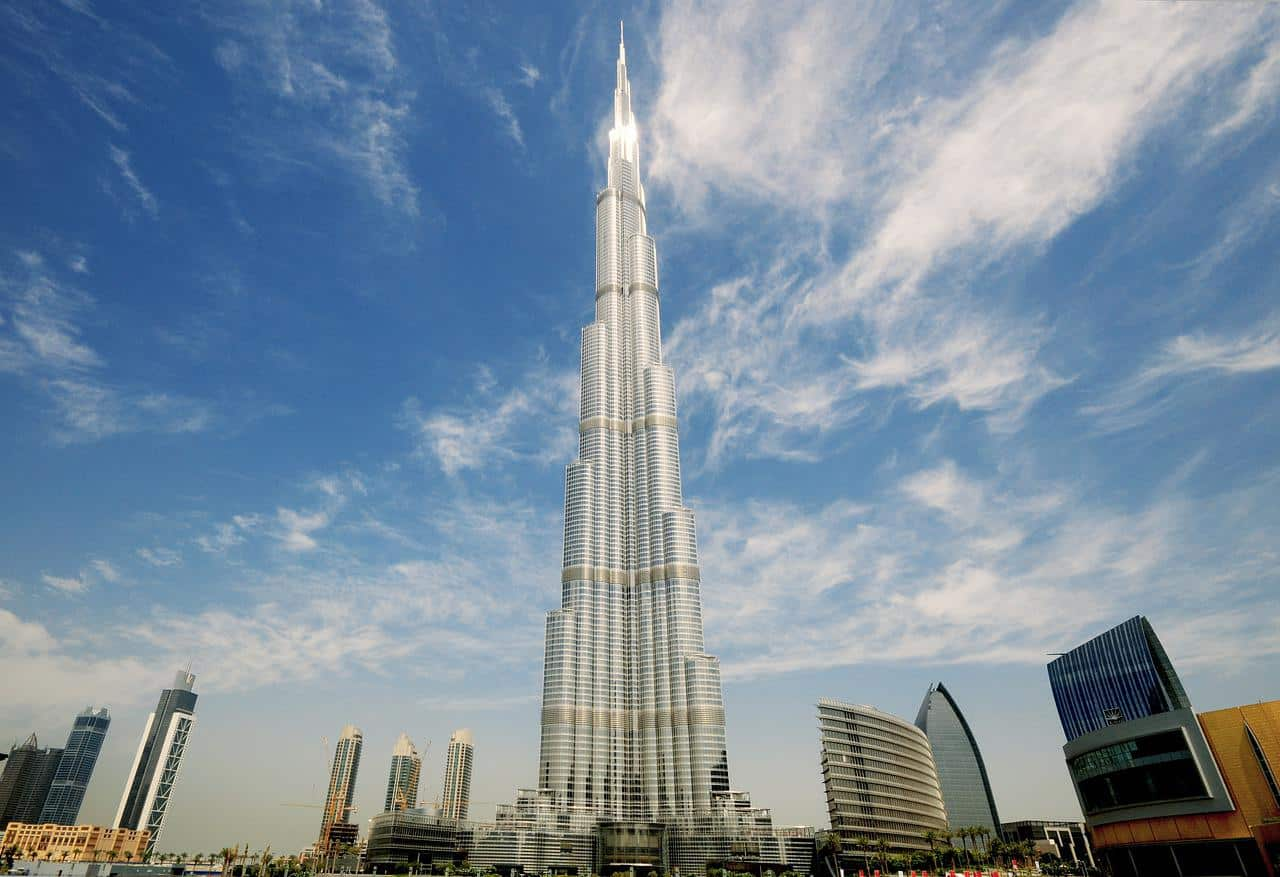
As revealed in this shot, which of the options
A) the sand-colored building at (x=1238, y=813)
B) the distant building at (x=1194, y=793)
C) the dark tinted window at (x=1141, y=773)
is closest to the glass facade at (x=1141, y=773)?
the dark tinted window at (x=1141, y=773)

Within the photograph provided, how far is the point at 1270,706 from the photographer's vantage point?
10744 cm

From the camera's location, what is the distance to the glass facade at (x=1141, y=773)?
368 feet

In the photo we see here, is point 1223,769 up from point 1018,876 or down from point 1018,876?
up

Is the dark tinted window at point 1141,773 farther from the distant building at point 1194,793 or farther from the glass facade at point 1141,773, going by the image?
the distant building at point 1194,793

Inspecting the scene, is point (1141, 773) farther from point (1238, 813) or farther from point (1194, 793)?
point (1238, 813)

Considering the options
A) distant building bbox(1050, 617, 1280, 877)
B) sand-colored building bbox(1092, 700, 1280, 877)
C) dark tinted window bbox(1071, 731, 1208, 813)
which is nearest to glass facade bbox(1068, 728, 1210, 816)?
dark tinted window bbox(1071, 731, 1208, 813)

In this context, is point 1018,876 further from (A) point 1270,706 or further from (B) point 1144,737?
(A) point 1270,706

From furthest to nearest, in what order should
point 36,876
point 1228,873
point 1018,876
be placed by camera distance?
point 36,876
point 1018,876
point 1228,873

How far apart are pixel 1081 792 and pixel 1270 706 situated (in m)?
42.3

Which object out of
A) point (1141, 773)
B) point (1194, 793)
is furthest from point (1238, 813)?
point (1141, 773)

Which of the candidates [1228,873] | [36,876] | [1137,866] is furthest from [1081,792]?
[36,876]

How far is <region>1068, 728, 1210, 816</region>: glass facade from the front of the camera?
112250 millimetres

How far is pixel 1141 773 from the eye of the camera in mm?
119625

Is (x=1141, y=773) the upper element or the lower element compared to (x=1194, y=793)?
upper
